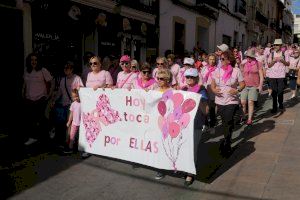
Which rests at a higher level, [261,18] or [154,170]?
[261,18]

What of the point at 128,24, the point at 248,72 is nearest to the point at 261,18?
the point at 128,24

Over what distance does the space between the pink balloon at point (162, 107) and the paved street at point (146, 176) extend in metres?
0.89

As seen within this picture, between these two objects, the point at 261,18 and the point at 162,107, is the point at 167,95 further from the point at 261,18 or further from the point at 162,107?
the point at 261,18

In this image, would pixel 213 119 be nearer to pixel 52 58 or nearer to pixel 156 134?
pixel 156 134

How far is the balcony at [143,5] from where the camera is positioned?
42.1 feet

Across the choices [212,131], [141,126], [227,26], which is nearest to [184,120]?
[141,126]

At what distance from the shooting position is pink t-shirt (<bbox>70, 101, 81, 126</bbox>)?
6.48 metres

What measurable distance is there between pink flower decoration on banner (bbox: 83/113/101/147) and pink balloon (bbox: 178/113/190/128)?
1616 millimetres

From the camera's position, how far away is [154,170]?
5629 mm

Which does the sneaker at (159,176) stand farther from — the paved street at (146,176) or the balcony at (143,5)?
the balcony at (143,5)

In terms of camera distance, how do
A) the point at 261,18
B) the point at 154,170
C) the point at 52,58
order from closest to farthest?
1. the point at 154,170
2. the point at 52,58
3. the point at 261,18

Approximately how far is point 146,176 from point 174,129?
808mm

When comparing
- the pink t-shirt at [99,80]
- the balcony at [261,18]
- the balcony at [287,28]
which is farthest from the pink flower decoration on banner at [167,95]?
the balcony at [287,28]

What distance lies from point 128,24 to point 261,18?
24341mm
